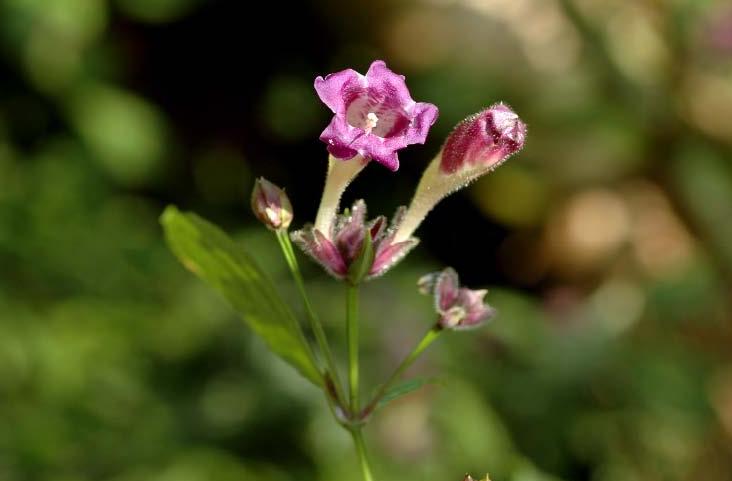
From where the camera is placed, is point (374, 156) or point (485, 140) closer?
point (374, 156)

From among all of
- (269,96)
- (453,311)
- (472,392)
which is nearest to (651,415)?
(472,392)

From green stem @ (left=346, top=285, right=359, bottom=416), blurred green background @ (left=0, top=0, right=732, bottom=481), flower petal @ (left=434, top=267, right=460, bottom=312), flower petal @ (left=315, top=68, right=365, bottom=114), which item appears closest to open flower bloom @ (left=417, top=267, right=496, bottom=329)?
flower petal @ (left=434, top=267, right=460, bottom=312)

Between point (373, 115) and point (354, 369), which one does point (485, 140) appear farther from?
point (354, 369)

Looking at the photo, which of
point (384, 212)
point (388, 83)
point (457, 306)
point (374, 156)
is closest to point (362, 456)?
point (457, 306)

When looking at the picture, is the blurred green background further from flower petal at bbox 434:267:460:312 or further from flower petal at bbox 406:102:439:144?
flower petal at bbox 406:102:439:144

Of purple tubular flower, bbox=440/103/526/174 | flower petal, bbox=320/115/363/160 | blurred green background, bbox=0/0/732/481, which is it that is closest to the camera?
flower petal, bbox=320/115/363/160
